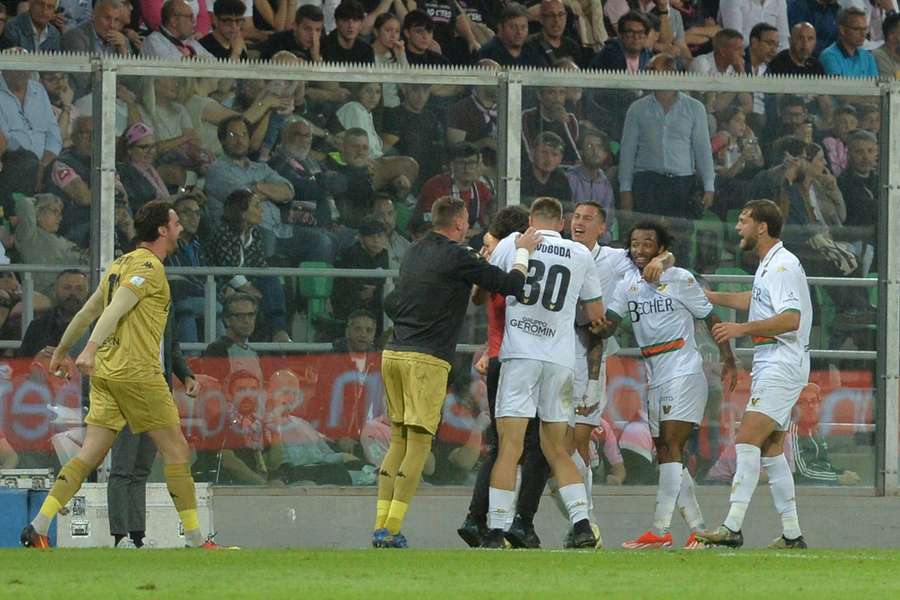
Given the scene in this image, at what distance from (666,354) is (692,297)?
0.39 metres

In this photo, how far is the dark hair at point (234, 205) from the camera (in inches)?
500

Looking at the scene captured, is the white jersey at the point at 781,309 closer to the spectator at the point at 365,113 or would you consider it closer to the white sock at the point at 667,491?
the white sock at the point at 667,491

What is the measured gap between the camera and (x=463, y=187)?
12984 mm

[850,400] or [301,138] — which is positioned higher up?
[301,138]

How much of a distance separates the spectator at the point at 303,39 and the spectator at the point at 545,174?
342 cm

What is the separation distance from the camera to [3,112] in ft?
40.8

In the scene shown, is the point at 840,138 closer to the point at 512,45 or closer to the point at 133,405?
the point at 512,45

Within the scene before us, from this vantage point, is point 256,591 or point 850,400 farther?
point 850,400

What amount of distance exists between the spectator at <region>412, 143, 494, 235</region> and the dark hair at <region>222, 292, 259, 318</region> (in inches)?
49.2

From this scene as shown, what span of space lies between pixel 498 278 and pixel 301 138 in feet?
9.90

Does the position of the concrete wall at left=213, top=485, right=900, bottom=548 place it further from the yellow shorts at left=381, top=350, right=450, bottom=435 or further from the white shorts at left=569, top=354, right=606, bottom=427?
the yellow shorts at left=381, top=350, right=450, bottom=435

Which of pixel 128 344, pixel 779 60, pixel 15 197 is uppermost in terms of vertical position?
pixel 779 60

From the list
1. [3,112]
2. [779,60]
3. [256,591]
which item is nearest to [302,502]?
[3,112]

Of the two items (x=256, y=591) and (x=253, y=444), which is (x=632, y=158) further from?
(x=256, y=591)
